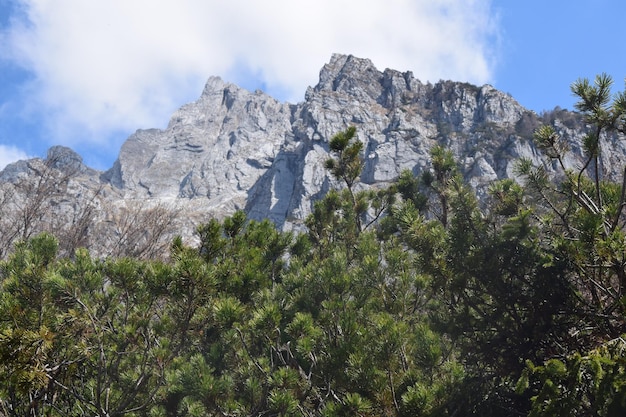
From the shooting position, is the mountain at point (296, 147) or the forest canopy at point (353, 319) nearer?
the forest canopy at point (353, 319)

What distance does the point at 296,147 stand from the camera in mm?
115188

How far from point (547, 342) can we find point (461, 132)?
4278 inches

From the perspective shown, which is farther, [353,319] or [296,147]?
[296,147]

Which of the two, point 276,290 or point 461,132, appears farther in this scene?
point 461,132

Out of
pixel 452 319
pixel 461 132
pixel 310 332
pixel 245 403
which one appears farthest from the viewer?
pixel 461 132

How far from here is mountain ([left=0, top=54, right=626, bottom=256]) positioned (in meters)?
69.8

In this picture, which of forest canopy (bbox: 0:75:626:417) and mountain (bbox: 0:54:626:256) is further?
mountain (bbox: 0:54:626:256)

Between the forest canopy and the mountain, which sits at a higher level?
the mountain

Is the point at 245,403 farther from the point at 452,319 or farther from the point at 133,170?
the point at 133,170

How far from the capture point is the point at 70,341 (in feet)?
12.8

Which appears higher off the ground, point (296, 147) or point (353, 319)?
point (296, 147)

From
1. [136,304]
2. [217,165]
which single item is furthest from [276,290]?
[217,165]

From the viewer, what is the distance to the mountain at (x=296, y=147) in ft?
229

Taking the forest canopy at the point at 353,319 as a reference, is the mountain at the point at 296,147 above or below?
above
